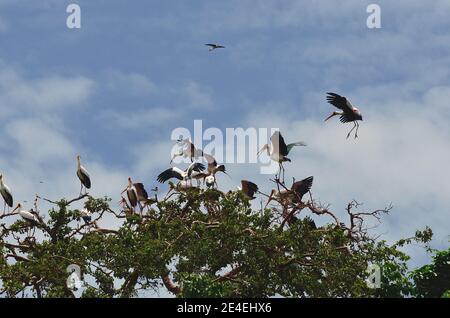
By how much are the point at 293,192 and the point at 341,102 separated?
291cm

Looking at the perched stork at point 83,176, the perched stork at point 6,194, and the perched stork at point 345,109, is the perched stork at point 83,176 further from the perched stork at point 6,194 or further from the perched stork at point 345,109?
the perched stork at point 345,109

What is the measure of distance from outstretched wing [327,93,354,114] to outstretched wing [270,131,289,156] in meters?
1.60

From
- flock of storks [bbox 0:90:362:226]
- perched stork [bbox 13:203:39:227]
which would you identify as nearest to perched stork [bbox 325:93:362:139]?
flock of storks [bbox 0:90:362:226]

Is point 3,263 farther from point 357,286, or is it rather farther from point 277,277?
point 357,286

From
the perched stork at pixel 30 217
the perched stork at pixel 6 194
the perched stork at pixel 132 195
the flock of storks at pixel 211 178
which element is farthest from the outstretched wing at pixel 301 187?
the perched stork at pixel 6 194

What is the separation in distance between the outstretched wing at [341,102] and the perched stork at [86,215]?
6738mm

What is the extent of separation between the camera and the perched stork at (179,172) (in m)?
22.9

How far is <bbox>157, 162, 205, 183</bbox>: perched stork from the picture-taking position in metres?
22.9

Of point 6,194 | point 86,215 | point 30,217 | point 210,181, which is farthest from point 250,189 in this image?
point 6,194

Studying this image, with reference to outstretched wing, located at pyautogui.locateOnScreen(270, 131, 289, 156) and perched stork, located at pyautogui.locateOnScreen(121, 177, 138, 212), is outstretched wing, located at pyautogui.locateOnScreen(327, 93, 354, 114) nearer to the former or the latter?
outstretched wing, located at pyautogui.locateOnScreen(270, 131, 289, 156)

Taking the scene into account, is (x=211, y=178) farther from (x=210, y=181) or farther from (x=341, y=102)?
(x=341, y=102)
